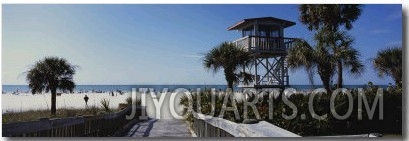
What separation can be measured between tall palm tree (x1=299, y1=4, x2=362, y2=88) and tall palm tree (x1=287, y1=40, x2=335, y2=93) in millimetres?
159

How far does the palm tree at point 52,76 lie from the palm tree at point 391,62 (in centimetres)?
428

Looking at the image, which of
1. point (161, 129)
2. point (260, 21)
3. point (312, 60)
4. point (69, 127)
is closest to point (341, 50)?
point (312, 60)

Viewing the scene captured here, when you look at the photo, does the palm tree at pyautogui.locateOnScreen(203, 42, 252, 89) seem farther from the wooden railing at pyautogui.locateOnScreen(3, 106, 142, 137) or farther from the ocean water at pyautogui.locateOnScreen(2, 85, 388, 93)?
the wooden railing at pyautogui.locateOnScreen(3, 106, 142, 137)

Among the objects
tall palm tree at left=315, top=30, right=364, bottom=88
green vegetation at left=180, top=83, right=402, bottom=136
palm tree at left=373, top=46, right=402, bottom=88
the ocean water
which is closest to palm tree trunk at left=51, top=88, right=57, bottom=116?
the ocean water

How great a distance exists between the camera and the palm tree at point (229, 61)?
7.71m

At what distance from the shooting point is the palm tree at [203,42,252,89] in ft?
25.3

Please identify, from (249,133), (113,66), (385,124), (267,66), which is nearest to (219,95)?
(267,66)

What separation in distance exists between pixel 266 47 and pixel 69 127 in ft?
11.7

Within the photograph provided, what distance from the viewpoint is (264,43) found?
884 centimetres

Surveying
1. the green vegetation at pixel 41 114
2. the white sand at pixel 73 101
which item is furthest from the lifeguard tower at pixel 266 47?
the green vegetation at pixel 41 114

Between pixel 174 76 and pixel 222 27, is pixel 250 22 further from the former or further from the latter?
pixel 174 76

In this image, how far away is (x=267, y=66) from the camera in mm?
8352

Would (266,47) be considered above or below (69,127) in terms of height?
above

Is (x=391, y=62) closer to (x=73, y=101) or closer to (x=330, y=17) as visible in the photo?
(x=330, y=17)
